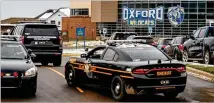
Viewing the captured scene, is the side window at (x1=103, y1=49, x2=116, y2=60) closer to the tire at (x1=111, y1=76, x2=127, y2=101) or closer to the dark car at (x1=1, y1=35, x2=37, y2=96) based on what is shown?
the tire at (x1=111, y1=76, x2=127, y2=101)

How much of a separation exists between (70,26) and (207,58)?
65.1 metres

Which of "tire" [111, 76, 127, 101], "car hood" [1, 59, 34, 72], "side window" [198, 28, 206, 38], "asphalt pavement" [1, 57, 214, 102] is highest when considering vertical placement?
"side window" [198, 28, 206, 38]

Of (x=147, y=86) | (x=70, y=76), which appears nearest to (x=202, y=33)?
(x=70, y=76)

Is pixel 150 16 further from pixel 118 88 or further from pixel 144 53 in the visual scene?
pixel 118 88

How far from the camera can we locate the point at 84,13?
89.2m

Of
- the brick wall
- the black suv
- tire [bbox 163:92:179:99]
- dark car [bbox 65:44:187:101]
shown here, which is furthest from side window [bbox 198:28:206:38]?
the brick wall

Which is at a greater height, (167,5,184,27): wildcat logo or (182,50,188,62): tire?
(167,5,184,27): wildcat logo

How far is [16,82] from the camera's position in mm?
11039

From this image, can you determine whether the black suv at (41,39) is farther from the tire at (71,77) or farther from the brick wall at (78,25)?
the brick wall at (78,25)

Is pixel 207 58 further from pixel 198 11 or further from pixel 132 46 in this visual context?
pixel 198 11

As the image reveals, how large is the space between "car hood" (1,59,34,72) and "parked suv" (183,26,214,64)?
32.2ft

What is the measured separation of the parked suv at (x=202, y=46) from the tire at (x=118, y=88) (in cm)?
902

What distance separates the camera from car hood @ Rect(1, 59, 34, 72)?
11.1 m

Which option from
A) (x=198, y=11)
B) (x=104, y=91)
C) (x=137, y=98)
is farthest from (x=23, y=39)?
(x=198, y=11)
